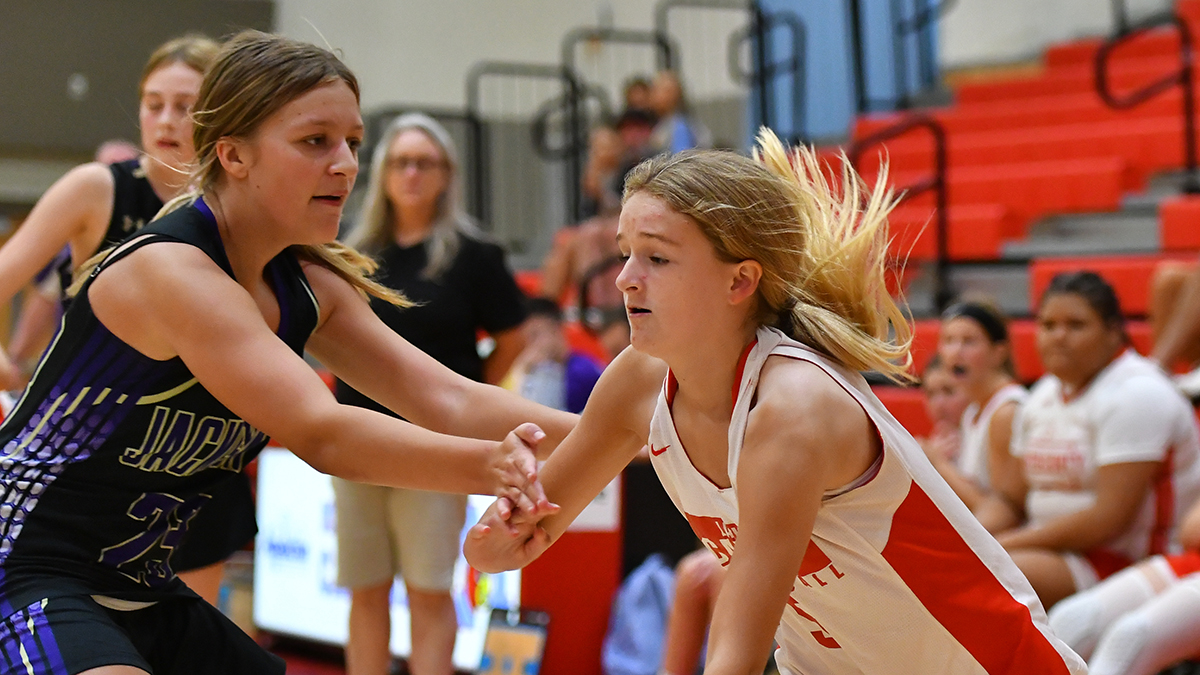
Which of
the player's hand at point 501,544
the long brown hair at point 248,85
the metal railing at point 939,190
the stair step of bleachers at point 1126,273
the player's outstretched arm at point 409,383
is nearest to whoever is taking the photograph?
the long brown hair at point 248,85

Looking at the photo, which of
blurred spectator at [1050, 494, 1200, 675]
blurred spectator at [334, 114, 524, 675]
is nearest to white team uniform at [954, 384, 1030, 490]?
blurred spectator at [1050, 494, 1200, 675]

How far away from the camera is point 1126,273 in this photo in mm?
5578

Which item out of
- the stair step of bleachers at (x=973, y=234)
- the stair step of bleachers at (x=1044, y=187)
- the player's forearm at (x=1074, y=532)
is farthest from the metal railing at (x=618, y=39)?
the player's forearm at (x=1074, y=532)

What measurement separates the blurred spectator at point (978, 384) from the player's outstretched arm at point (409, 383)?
2345 mm

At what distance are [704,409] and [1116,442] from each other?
7.42 ft

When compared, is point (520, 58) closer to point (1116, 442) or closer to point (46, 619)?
point (1116, 442)

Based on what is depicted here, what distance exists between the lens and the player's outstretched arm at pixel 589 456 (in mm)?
2141

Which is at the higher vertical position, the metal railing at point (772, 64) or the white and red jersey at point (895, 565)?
the metal railing at point (772, 64)

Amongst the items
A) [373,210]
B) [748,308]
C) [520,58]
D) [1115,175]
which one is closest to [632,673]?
[373,210]

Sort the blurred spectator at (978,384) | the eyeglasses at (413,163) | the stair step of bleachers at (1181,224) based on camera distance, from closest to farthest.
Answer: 1. the eyeglasses at (413,163)
2. the blurred spectator at (978,384)
3. the stair step of bleachers at (1181,224)

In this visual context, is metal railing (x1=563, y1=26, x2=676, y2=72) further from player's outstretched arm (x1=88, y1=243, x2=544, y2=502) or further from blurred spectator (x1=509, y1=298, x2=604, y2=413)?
player's outstretched arm (x1=88, y1=243, x2=544, y2=502)

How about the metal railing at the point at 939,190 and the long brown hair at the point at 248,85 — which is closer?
the long brown hair at the point at 248,85

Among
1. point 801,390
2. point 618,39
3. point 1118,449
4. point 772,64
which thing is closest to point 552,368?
point 1118,449

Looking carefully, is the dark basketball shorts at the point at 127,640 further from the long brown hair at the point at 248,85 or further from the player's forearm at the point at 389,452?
the long brown hair at the point at 248,85
